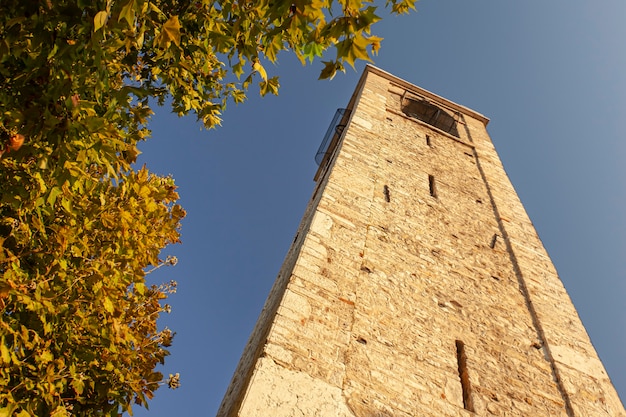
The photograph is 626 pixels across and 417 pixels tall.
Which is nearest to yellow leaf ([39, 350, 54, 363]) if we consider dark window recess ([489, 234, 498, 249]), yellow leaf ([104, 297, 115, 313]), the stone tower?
yellow leaf ([104, 297, 115, 313])

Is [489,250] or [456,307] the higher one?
[489,250]

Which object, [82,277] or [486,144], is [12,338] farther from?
[486,144]

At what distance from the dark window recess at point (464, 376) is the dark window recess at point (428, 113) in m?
7.69

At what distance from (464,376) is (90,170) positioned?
3774 mm

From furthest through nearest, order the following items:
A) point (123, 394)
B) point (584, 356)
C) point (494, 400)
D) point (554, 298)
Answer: point (554, 298) < point (584, 356) < point (494, 400) < point (123, 394)

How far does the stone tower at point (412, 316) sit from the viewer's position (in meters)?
3.42

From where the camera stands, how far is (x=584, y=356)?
471 centimetres

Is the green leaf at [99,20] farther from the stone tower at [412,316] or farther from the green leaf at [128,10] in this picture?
the stone tower at [412,316]

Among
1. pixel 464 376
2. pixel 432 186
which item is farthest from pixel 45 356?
pixel 432 186

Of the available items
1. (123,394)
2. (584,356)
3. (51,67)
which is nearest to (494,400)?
(584,356)

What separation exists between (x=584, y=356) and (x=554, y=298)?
92 cm

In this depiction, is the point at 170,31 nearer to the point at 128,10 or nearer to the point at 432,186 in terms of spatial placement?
the point at 128,10

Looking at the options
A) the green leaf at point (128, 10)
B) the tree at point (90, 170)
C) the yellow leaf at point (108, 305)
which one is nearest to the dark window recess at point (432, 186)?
the tree at point (90, 170)

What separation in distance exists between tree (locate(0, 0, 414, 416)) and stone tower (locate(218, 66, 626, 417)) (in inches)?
41.2
